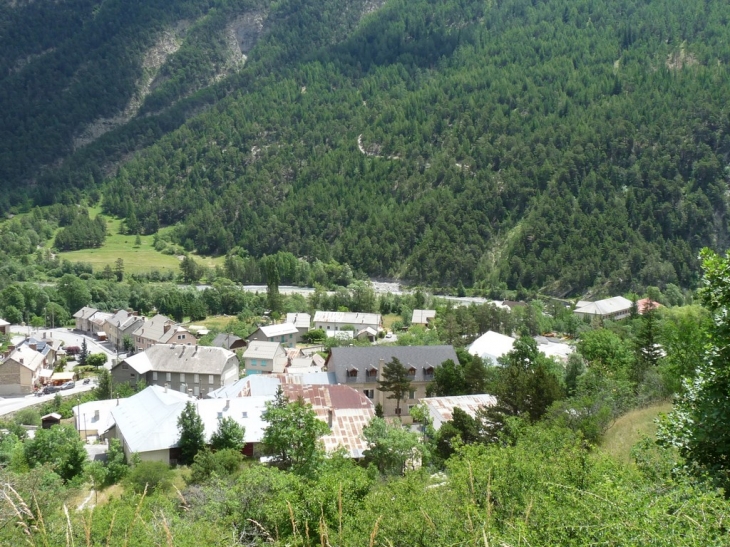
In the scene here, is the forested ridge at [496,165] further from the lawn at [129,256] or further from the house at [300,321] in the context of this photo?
the house at [300,321]

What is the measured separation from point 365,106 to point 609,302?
11819cm

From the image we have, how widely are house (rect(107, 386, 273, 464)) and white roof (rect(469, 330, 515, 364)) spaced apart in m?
24.4

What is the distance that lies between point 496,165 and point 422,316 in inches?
2785

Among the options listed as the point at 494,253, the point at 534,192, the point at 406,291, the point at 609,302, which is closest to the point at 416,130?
the point at 534,192

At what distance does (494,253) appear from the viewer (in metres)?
121

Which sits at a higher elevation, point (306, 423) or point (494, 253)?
point (306, 423)

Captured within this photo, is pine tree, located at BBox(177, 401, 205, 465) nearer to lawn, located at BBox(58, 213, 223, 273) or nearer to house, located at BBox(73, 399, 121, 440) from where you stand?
house, located at BBox(73, 399, 121, 440)

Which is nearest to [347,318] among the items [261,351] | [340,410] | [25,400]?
[261,351]

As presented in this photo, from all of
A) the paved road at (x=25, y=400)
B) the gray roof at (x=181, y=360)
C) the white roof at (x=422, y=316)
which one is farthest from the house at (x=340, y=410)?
the white roof at (x=422, y=316)

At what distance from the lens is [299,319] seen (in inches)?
3152

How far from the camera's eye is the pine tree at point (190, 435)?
30.3 meters

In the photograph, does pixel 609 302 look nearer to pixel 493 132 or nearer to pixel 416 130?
pixel 493 132

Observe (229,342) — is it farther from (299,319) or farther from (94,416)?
(94,416)

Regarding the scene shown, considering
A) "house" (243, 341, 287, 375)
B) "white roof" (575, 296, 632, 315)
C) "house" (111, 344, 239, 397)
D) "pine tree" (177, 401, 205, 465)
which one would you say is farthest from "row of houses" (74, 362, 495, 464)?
"white roof" (575, 296, 632, 315)
